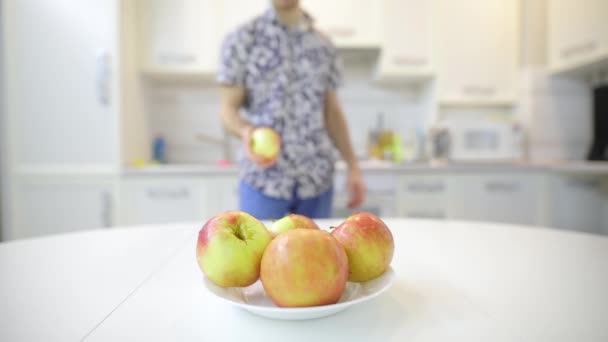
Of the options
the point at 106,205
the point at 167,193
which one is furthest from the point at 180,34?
the point at 106,205

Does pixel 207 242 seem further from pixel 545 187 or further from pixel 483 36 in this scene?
pixel 483 36

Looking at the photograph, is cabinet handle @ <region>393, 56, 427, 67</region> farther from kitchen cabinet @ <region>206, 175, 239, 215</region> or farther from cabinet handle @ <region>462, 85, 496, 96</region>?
kitchen cabinet @ <region>206, 175, 239, 215</region>

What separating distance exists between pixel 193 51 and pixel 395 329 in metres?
2.19

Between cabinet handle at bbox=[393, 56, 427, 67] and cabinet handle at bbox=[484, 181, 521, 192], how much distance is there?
805 millimetres

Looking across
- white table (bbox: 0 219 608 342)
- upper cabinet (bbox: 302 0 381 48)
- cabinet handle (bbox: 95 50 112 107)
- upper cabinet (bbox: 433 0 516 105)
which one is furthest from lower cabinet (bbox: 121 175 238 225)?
upper cabinet (bbox: 433 0 516 105)

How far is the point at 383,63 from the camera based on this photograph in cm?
235

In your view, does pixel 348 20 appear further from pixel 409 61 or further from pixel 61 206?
pixel 61 206

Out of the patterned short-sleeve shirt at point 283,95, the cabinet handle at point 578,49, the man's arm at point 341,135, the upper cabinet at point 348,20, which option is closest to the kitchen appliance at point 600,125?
the cabinet handle at point 578,49

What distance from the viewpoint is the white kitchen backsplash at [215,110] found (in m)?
2.56

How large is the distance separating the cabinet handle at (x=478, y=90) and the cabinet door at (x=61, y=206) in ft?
6.90

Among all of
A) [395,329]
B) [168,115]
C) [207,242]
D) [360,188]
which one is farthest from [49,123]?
[395,329]

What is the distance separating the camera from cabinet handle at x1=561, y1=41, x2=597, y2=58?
2021mm

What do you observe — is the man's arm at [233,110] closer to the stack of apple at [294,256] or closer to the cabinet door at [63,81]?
the stack of apple at [294,256]

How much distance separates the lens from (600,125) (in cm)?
226
